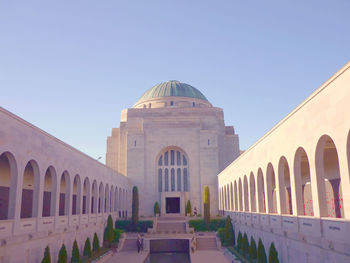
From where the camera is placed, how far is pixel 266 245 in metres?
21.0

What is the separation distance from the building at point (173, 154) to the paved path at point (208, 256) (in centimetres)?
1596

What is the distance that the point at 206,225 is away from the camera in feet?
120

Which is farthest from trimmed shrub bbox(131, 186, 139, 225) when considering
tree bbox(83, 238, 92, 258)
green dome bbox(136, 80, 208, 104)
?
green dome bbox(136, 80, 208, 104)

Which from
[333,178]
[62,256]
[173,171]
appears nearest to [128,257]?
[62,256]

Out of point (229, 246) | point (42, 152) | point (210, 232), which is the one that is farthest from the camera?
point (210, 232)

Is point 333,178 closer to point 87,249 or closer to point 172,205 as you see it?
point 87,249

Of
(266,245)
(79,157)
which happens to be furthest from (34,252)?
(266,245)

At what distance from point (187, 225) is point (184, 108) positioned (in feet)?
59.4

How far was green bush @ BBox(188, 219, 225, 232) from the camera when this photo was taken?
3628 cm

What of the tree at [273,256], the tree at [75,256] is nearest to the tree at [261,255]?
the tree at [273,256]

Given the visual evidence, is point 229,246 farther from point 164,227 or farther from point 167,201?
point 167,201

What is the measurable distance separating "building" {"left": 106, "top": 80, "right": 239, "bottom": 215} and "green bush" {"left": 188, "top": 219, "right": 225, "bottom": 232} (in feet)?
25.0

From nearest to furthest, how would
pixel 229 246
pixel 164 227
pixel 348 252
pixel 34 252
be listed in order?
pixel 348 252 < pixel 34 252 < pixel 229 246 < pixel 164 227

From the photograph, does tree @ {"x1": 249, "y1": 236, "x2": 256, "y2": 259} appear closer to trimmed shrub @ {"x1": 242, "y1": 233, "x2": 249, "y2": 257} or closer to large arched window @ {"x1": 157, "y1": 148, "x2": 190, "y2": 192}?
trimmed shrub @ {"x1": 242, "y1": 233, "x2": 249, "y2": 257}
